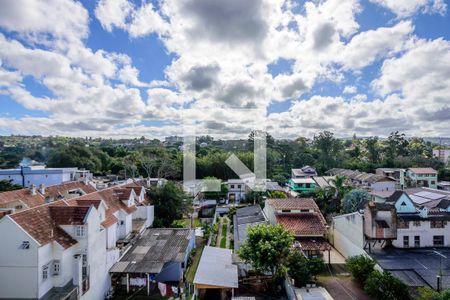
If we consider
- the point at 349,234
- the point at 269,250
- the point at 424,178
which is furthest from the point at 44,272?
the point at 424,178

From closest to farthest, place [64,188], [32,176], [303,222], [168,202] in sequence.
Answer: [303,222]
[64,188]
[168,202]
[32,176]

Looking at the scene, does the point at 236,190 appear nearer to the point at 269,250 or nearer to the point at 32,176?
the point at 269,250

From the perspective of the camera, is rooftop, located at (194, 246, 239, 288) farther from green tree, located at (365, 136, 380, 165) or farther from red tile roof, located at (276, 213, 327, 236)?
green tree, located at (365, 136, 380, 165)

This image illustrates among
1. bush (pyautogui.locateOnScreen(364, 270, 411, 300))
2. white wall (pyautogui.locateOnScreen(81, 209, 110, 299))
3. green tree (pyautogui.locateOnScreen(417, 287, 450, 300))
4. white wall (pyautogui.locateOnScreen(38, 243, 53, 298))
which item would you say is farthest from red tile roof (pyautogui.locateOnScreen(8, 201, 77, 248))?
green tree (pyautogui.locateOnScreen(417, 287, 450, 300))

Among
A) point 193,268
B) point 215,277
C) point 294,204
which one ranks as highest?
point 294,204

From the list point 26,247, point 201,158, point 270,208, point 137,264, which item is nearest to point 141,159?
point 201,158

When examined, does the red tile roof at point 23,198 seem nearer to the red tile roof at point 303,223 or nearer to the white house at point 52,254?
the white house at point 52,254
